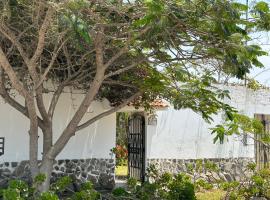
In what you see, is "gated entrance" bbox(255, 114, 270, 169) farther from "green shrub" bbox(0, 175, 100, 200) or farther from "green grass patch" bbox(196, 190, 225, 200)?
"green shrub" bbox(0, 175, 100, 200)

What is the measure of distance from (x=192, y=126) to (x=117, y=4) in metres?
8.77

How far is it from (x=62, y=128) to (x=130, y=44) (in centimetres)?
507

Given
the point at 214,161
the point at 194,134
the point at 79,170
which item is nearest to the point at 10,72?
the point at 79,170

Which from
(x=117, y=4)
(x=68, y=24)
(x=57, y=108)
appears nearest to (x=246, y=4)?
(x=117, y=4)

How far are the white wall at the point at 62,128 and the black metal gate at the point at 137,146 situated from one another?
1.48 m

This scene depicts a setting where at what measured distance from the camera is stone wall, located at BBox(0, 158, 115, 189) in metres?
13.2

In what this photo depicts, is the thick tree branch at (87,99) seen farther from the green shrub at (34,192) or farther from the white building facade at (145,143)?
the white building facade at (145,143)

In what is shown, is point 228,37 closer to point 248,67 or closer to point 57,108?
point 248,67

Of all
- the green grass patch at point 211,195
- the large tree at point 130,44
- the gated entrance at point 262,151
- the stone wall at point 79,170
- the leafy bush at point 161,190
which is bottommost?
the green grass patch at point 211,195

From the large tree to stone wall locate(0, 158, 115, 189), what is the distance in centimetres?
222

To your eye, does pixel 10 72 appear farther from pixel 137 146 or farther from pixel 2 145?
pixel 137 146

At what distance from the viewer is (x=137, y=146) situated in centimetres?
1658

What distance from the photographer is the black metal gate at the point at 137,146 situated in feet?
53.3

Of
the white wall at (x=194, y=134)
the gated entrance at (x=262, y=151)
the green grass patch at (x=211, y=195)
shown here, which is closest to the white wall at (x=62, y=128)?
the white wall at (x=194, y=134)
